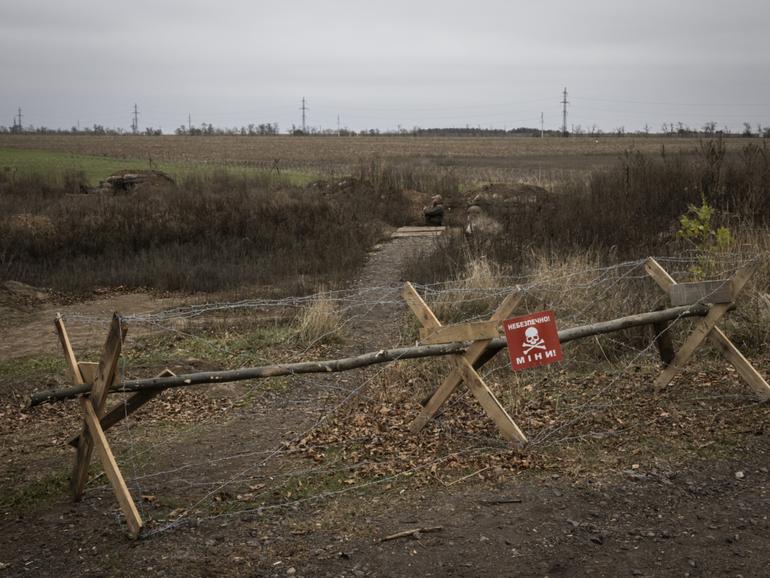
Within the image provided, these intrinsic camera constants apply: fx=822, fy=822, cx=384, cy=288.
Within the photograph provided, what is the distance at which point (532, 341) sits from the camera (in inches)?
230

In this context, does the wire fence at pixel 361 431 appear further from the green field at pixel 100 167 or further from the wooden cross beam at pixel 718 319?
the green field at pixel 100 167

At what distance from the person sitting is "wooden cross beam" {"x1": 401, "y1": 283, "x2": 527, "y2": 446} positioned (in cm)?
1555

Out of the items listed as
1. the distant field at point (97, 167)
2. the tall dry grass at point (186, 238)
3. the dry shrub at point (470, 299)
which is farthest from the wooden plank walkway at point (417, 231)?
the distant field at point (97, 167)

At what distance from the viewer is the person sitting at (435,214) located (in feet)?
70.8

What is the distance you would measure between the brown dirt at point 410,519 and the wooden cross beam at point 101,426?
19 centimetres

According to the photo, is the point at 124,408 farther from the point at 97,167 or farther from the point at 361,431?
the point at 97,167

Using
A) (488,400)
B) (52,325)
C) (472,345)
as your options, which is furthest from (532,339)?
(52,325)

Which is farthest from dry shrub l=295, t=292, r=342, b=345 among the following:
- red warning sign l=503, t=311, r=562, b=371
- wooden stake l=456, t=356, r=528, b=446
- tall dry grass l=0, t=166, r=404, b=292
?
red warning sign l=503, t=311, r=562, b=371

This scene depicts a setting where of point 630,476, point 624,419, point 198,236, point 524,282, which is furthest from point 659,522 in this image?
point 198,236

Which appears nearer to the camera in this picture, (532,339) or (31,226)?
(532,339)

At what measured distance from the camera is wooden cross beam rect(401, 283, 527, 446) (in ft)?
19.1

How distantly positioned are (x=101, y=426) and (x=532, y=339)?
119 inches

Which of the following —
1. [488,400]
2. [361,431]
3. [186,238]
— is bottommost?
[361,431]

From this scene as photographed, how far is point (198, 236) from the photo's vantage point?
18281 millimetres
